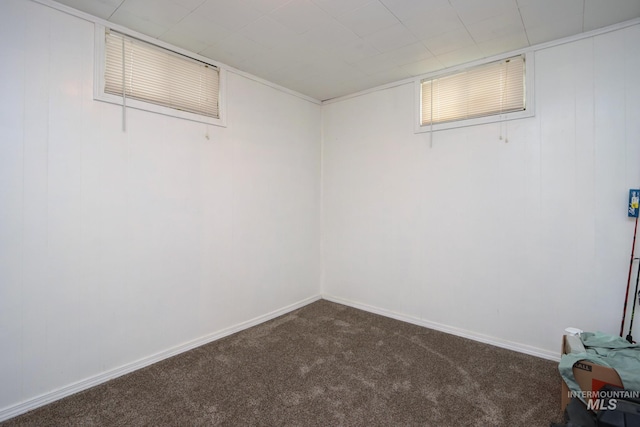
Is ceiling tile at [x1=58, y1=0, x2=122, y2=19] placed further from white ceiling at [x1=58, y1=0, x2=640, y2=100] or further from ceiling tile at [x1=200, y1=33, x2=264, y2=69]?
ceiling tile at [x1=200, y1=33, x2=264, y2=69]

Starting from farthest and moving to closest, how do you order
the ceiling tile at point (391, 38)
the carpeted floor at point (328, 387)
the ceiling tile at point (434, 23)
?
the ceiling tile at point (391, 38) → the ceiling tile at point (434, 23) → the carpeted floor at point (328, 387)

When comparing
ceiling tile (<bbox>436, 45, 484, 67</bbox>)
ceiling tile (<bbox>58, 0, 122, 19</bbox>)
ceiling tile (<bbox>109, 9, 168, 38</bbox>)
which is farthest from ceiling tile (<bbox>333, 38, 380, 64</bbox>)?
ceiling tile (<bbox>58, 0, 122, 19</bbox>)

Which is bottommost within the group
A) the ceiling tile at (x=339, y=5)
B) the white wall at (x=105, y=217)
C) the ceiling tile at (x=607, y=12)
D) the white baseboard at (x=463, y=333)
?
the white baseboard at (x=463, y=333)

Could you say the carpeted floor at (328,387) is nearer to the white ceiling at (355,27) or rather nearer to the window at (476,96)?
the window at (476,96)

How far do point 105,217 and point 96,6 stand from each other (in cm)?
150

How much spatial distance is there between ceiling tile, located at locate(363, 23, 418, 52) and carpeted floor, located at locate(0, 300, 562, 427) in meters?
2.72

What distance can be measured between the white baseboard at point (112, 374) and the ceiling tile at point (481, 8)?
3.35 metres

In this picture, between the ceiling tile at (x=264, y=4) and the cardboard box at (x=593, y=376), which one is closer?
the cardboard box at (x=593, y=376)

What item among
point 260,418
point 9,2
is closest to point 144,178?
point 9,2

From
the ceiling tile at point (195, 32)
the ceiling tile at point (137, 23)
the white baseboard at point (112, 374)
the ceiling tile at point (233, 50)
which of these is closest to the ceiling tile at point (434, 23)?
the ceiling tile at point (233, 50)

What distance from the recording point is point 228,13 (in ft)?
7.19

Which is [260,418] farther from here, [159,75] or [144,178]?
[159,75]

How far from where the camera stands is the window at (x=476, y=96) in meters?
2.76

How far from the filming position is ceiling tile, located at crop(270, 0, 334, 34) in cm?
211
